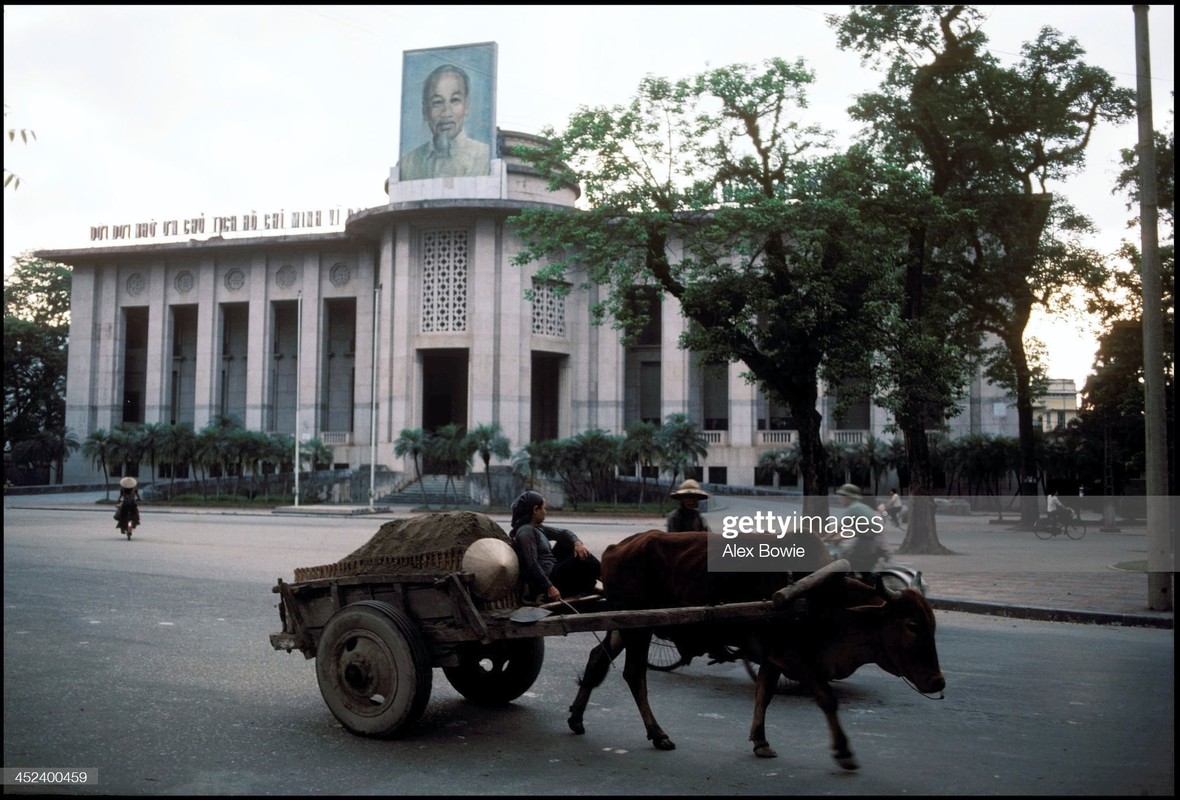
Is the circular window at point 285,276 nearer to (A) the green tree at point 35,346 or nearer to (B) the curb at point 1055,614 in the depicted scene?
(A) the green tree at point 35,346

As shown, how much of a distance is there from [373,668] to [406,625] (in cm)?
37

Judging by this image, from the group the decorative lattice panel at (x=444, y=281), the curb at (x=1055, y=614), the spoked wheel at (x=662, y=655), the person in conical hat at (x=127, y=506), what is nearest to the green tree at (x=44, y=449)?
the decorative lattice panel at (x=444, y=281)

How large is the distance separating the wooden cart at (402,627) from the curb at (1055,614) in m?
7.65

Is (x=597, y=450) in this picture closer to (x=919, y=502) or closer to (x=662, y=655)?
(x=919, y=502)

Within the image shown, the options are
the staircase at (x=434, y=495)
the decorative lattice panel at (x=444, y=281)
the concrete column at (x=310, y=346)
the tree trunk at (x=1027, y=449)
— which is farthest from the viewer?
the concrete column at (x=310, y=346)

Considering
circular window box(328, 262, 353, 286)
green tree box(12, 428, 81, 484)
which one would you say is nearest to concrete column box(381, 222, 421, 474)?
circular window box(328, 262, 353, 286)

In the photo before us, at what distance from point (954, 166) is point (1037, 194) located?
271 cm

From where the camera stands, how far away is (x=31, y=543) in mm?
20766

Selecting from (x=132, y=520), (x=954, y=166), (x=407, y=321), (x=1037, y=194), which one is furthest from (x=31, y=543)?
(x=407, y=321)

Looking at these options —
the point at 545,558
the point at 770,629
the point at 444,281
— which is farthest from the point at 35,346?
the point at 770,629

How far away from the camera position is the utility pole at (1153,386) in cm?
1217

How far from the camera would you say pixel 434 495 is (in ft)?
154

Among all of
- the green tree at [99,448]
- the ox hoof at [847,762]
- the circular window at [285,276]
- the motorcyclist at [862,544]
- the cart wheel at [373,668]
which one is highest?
the circular window at [285,276]

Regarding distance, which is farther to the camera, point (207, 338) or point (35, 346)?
point (35, 346)
